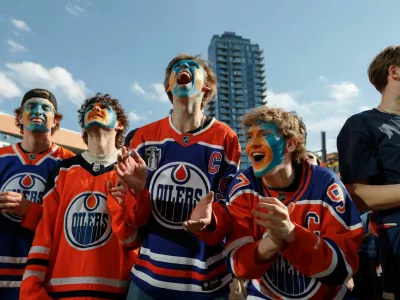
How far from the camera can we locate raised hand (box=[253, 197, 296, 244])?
5.29 ft

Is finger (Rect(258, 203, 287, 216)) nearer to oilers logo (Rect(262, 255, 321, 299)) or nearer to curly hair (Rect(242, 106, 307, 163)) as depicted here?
oilers logo (Rect(262, 255, 321, 299))

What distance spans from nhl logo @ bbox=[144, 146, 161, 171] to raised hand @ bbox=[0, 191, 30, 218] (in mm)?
1035

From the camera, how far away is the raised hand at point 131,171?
2.09 metres

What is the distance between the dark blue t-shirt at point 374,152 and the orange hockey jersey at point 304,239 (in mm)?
255

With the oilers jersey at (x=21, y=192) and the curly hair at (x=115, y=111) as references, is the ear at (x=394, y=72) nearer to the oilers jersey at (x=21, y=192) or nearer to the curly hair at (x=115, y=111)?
the curly hair at (x=115, y=111)

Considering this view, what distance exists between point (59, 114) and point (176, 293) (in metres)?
2.19

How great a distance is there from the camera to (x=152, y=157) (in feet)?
7.89

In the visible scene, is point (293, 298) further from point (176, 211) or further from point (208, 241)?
point (176, 211)

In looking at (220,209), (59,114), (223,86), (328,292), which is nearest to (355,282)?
(328,292)

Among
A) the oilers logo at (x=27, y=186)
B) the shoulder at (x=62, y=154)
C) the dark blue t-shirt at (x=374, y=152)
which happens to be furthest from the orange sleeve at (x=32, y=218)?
the dark blue t-shirt at (x=374, y=152)

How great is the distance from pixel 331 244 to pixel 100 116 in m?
1.91

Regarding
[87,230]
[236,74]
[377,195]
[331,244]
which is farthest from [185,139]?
[236,74]

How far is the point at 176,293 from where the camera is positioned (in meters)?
2.03

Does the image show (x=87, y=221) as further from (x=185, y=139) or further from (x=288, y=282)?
(x=288, y=282)
